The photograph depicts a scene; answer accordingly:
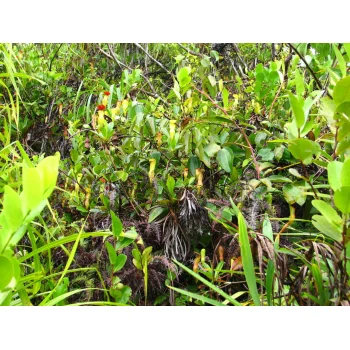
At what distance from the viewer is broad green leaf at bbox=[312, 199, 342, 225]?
46 cm

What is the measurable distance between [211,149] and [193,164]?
62 millimetres

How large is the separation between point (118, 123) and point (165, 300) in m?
0.47

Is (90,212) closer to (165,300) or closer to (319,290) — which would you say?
(165,300)

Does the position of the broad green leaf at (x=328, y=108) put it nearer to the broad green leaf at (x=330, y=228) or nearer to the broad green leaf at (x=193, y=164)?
the broad green leaf at (x=330, y=228)

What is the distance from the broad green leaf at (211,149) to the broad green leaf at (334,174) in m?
0.44

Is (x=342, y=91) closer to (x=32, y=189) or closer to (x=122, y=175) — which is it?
(x=32, y=189)

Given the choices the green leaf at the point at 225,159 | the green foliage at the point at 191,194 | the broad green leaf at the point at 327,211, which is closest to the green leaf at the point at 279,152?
the green foliage at the point at 191,194

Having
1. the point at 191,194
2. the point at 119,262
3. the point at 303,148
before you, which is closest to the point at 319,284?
the point at 303,148

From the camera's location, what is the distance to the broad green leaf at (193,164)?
0.94m

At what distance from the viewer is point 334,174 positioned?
466 millimetres

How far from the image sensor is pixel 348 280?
1.68ft
